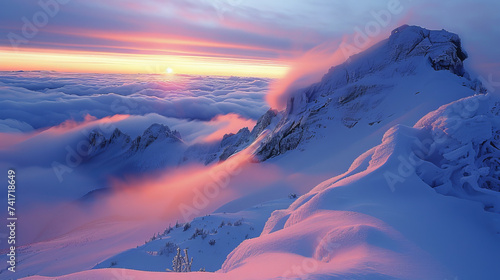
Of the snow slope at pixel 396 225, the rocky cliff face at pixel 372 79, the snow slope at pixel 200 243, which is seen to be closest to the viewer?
the snow slope at pixel 396 225

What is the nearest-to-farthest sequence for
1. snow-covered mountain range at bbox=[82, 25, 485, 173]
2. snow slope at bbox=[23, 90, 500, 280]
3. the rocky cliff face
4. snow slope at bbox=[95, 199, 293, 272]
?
snow slope at bbox=[23, 90, 500, 280], snow slope at bbox=[95, 199, 293, 272], snow-covered mountain range at bbox=[82, 25, 485, 173], the rocky cliff face

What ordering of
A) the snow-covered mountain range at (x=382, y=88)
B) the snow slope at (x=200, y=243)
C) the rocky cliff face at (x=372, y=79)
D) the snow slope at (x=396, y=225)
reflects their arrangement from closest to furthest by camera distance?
the snow slope at (x=396, y=225) < the snow slope at (x=200, y=243) < the snow-covered mountain range at (x=382, y=88) < the rocky cliff face at (x=372, y=79)

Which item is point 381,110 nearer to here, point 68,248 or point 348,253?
point 348,253

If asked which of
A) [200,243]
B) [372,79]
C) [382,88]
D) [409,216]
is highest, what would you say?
[372,79]

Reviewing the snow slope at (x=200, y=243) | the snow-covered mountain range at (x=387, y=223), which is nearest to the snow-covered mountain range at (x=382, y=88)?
the snow-covered mountain range at (x=387, y=223)

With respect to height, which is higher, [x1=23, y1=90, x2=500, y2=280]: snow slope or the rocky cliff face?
the rocky cliff face

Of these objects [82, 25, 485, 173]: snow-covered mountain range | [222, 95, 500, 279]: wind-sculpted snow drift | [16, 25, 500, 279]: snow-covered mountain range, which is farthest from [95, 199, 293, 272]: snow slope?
[82, 25, 485, 173]: snow-covered mountain range

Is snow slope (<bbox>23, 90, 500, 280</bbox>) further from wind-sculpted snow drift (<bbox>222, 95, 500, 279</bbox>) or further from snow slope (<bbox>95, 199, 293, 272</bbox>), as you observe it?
snow slope (<bbox>95, 199, 293, 272</bbox>)

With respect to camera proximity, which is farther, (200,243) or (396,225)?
(200,243)

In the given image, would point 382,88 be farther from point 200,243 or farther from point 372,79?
point 200,243

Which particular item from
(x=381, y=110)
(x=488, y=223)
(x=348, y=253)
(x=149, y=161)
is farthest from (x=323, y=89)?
(x=149, y=161)

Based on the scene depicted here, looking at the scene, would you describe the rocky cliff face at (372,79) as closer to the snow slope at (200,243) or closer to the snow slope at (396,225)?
the snow slope at (200,243)

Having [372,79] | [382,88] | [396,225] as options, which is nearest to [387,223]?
[396,225]

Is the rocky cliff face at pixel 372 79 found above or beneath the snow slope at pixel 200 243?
above
